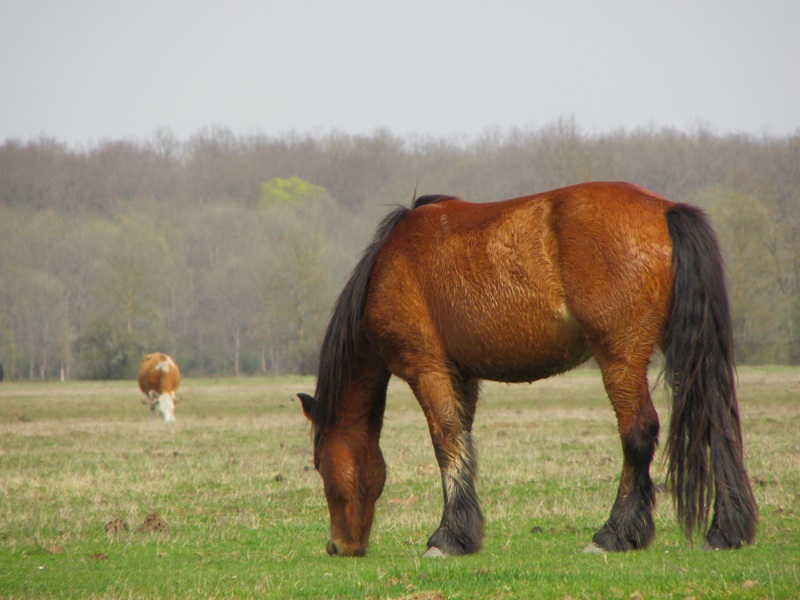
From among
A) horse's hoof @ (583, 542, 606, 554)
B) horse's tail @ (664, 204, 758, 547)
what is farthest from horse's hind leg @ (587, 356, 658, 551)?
horse's tail @ (664, 204, 758, 547)

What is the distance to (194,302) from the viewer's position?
6450 centimetres

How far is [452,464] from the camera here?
21.2 feet

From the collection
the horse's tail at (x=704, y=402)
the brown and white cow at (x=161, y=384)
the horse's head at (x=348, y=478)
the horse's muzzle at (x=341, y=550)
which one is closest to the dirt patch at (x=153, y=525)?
the horse's head at (x=348, y=478)

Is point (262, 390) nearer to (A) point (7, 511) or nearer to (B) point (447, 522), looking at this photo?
(A) point (7, 511)

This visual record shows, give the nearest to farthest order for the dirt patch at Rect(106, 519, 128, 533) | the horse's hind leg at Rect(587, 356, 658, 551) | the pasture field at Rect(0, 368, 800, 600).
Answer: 1. the pasture field at Rect(0, 368, 800, 600)
2. the horse's hind leg at Rect(587, 356, 658, 551)
3. the dirt patch at Rect(106, 519, 128, 533)

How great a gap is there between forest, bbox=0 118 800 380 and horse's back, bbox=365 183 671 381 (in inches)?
1237

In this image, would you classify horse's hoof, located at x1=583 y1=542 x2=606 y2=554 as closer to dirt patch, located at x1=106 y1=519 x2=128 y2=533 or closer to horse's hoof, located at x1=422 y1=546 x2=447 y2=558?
horse's hoof, located at x1=422 y1=546 x2=447 y2=558

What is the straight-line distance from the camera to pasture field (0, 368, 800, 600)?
524 centimetres

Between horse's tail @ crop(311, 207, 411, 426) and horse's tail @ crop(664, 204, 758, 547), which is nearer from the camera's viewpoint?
horse's tail @ crop(664, 204, 758, 547)

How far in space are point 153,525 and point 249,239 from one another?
63.0 metres

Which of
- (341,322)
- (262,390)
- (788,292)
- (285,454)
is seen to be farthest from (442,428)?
(788,292)

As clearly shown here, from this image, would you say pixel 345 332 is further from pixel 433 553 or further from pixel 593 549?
pixel 593 549

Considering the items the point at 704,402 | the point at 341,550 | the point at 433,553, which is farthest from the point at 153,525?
the point at 704,402

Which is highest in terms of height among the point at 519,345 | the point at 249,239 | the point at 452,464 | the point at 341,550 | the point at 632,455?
the point at 249,239
